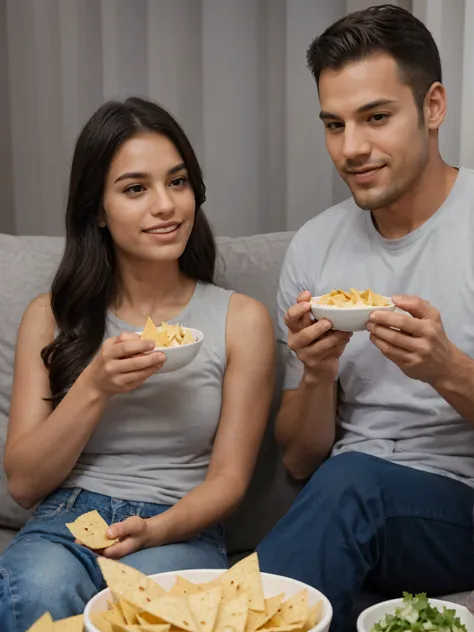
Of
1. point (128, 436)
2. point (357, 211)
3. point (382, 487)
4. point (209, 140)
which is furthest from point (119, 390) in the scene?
point (209, 140)

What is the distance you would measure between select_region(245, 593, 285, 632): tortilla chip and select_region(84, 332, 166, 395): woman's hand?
602mm

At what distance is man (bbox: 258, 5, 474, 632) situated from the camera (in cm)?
155

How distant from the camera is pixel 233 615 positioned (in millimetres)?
1100

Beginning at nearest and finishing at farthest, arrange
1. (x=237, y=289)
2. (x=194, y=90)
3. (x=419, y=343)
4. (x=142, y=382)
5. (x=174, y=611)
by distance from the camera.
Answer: (x=174, y=611), (x=419, y=343), (x=142, y=382), (x=237, y=289), (x=194, y=90)

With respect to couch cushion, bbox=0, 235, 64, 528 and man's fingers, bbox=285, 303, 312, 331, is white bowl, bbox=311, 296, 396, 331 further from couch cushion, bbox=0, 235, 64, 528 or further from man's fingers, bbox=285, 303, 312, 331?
couch cushion, bbox=0, 235, 64, 528

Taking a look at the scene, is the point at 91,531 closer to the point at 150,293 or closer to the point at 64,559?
the point at 64,559

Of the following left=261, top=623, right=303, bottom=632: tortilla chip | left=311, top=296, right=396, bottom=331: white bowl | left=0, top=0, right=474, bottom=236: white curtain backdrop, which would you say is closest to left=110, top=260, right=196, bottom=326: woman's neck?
left=311, top=296, right=396, bottom=331: white bowl

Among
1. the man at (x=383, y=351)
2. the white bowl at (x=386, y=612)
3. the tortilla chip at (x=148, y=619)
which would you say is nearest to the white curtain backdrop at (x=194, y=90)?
the man at (x=383, y=351)

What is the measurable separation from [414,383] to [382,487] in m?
0.29

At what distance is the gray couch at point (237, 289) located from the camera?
2.07 metres

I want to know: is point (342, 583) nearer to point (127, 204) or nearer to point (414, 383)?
point (414, 383)

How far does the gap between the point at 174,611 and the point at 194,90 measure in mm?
2053

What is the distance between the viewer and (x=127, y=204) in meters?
1.92

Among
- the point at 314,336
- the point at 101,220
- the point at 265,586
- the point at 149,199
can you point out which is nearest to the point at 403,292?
the point at 314,336
